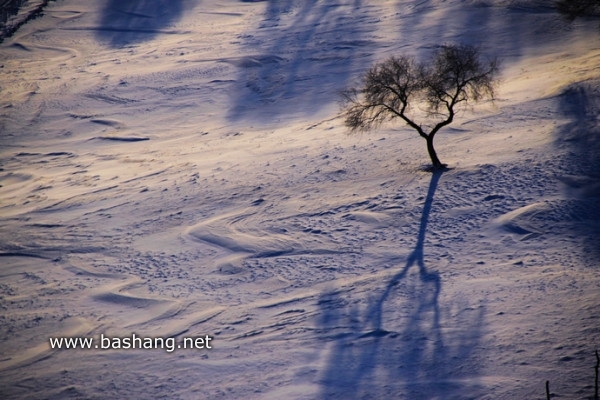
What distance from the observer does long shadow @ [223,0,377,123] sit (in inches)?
1013

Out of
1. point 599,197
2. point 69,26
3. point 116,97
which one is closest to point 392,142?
point 599,197

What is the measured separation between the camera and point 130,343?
37.8 ft

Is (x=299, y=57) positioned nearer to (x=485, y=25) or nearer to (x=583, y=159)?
(x=485, y=25)

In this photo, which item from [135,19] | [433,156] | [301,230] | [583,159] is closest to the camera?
[301,230]

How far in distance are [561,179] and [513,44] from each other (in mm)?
14689

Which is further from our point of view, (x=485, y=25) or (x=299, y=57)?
(x=485, y=25)

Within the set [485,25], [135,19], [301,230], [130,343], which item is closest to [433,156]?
[301,230]

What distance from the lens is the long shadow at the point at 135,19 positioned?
34500mm

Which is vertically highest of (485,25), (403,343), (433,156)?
(485,25)

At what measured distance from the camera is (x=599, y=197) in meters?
14.4

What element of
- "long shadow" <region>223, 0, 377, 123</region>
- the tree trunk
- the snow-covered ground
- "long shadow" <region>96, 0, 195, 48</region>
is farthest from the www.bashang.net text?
"long shadow" <region>96, 0, 195, 48</region>

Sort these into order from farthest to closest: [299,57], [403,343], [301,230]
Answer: [299,57] → [301,230] → [403,343]

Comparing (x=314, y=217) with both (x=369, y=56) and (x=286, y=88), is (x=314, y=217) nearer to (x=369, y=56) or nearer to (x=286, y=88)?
(x=286, y=88)

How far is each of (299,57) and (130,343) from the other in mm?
21268
